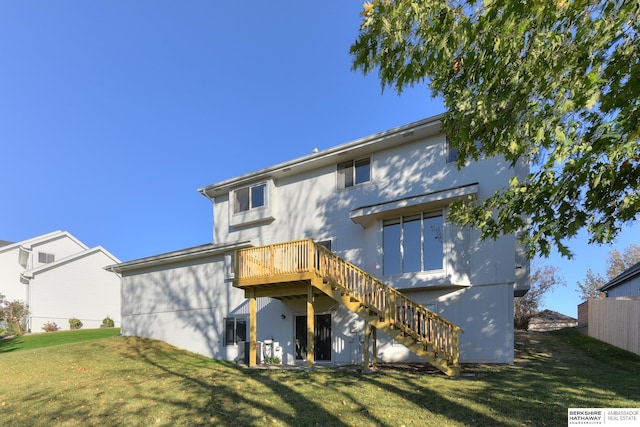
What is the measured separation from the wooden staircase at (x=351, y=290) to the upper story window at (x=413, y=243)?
154 cm

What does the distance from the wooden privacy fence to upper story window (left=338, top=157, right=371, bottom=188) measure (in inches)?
398

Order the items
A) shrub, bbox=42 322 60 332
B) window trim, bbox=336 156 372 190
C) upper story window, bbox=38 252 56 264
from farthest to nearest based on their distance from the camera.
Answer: upper story window, bbox=38 252 56 264 < shrub, bbox=42 322 60 332 < window trim, bbox=336 156 372 190

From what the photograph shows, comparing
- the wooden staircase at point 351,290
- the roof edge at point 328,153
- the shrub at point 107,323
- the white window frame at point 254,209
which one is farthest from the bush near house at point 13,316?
the wooden staircase at point 351,290

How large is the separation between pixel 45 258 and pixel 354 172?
33.0 m

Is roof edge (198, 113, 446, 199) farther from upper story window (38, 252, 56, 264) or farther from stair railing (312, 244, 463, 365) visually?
upper story window (38, 252, 56, 264)

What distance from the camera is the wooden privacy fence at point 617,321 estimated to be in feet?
42.7

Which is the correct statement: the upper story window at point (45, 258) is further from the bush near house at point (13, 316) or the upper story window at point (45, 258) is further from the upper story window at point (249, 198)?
the upper story window at point (249, 198)

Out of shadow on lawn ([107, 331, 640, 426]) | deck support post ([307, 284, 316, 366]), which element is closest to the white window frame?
deck support post ([307, 284, 316, 366])

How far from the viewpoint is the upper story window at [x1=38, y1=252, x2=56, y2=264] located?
112 ft

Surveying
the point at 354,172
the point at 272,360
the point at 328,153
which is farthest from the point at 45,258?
the point at 354,172

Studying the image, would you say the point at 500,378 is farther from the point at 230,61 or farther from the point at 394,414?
the point at 230,61

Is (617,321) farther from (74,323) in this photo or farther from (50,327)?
(50,327)

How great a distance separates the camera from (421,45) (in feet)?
17.5

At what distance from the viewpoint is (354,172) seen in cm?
→ 1509
